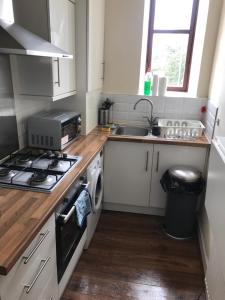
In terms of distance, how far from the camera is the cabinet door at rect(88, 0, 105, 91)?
2.20 m

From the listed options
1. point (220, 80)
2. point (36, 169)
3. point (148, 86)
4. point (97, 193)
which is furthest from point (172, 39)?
point (36, 169)

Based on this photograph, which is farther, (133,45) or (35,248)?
(133,45)

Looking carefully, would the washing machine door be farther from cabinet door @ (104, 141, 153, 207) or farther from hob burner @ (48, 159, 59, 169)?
hob burner @ (48, 159, 59, 169)

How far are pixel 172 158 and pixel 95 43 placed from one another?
4.45 ft

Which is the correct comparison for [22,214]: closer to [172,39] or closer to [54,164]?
[54,164]

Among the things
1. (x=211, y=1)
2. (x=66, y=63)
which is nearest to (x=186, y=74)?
(x=211, y=1)

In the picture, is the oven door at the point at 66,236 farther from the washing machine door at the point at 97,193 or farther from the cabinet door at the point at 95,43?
the cabinet door at the point at 95,43

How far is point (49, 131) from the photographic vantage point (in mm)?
1994

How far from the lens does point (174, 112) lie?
2809mm

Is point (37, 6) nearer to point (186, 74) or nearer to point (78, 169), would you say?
point (78, 169)

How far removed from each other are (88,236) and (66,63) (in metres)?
1.48

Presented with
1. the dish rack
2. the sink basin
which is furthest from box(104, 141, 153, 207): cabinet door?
the sink basin

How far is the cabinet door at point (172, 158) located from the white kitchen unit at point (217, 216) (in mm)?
878

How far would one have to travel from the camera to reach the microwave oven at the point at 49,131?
198 centimetres
